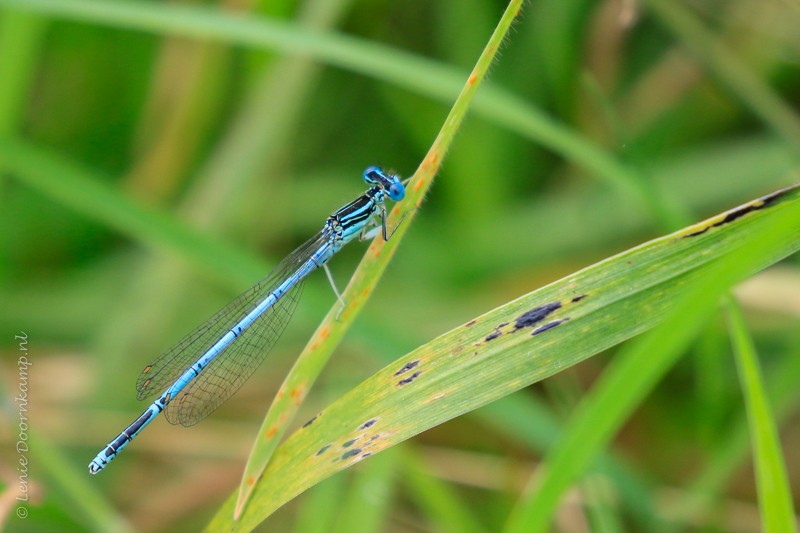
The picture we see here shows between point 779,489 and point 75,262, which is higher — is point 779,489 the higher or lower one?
the lower one

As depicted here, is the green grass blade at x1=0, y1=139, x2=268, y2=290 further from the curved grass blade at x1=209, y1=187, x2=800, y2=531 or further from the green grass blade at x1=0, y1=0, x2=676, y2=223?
the curved grass blade at x1=209, y1=187, x2=800, y2=531

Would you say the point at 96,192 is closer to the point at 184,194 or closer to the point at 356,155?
the point at 184,194

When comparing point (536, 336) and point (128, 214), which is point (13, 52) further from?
point (536, 336)

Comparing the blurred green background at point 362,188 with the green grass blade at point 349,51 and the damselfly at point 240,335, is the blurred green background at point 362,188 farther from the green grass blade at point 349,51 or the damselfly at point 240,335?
the damselfly at point 240,335

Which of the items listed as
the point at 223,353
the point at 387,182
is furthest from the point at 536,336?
the point at 223,353

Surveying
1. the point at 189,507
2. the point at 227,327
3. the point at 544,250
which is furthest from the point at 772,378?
the point at 189,507

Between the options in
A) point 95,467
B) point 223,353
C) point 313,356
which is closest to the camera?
point 313,356
